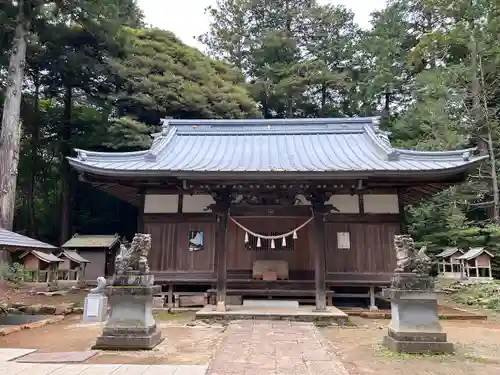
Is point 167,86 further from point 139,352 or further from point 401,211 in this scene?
point 139,352

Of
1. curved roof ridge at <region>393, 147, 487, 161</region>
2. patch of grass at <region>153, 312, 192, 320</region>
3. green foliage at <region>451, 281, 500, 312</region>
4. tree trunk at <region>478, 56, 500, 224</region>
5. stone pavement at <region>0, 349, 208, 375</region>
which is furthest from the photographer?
tree trunk at <region>478, 56, 500, 224</region>

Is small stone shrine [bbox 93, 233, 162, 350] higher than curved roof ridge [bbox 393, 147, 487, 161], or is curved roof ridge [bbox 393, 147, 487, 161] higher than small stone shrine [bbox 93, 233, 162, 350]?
curved roof ridge [bbox 393, 147, 487, 161]

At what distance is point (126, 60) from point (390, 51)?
17.4 metres

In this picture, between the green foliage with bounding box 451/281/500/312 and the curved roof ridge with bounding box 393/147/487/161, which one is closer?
the curved roof ridge with bounding box 393/147/487/161

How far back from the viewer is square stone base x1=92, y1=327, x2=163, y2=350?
6035mm

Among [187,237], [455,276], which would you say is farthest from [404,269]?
[455,276]

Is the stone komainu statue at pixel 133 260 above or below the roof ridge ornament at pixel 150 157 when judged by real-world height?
below

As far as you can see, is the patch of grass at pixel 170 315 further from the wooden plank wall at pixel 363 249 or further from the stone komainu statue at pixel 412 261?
the stone komainu statue at pixel 412 261

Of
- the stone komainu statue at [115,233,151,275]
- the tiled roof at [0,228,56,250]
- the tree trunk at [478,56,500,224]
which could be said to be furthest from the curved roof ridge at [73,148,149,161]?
the tree trunk at [478,56,500,224]

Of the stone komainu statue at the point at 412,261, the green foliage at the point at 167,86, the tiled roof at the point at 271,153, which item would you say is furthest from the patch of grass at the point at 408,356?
the green foliage at the point at 167,86

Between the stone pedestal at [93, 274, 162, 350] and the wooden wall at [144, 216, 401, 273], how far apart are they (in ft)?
14.2

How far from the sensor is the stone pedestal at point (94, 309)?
9.02 m

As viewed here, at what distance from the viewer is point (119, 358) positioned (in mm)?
5512

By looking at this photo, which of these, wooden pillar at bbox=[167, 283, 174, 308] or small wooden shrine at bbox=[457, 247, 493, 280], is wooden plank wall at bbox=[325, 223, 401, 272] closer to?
wooden pillar at bbox=[167, 283, 174, 308]
